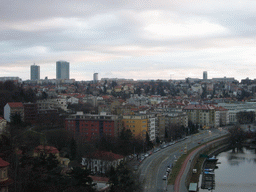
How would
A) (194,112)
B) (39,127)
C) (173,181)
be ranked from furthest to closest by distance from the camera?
1. (194,112)
2. (39,127)
3. (173,181)

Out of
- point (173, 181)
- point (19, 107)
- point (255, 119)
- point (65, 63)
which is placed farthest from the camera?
point (65, 63)

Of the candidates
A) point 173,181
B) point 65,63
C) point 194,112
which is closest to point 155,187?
point 173,181

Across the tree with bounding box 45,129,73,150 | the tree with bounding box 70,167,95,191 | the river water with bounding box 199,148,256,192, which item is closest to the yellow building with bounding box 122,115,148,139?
the tree with bounding box 45,129,73,150

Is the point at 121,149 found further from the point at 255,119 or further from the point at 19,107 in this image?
the point at 255,119

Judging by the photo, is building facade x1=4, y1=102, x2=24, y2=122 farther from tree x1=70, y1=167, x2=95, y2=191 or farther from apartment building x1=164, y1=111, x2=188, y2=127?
tree x1=70, y1=167, x2=95, y2=191

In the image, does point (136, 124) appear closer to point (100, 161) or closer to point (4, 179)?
point (100, 161)

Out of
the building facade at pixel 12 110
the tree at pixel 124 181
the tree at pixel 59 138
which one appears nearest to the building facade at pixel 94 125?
the tree at pixel 59 138
